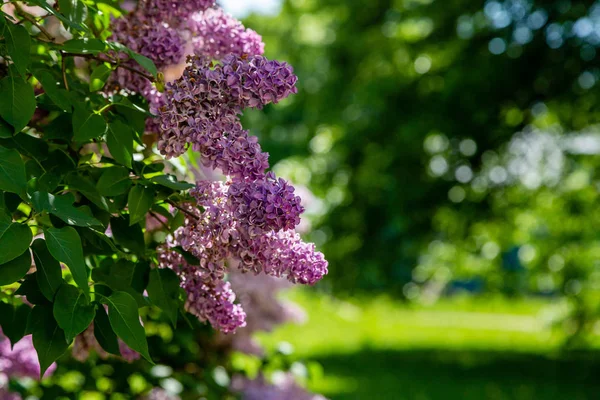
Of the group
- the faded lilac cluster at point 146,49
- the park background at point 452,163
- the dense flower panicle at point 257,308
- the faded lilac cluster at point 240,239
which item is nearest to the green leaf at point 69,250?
the faded lilac cluster at point 240,239

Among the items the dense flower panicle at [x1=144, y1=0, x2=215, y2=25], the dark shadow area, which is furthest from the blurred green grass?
the dense flower panicle at [x1=144, y1=0, x2=215, y2=25]

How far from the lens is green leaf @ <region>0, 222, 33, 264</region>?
1.45 meters

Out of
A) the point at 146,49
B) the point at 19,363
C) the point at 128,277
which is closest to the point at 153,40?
the point at 146,49

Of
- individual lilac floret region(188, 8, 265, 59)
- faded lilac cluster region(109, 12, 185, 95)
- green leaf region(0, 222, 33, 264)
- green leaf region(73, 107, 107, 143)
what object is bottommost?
green leaf region(0, 222, 33, 264)

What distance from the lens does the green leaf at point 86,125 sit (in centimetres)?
173

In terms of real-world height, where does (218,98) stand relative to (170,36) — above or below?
below

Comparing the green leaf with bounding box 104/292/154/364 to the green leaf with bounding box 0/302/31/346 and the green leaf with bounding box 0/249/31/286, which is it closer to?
the green leaf with bounding box 0/249/31/286

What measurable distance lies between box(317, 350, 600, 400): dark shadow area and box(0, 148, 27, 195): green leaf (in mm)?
8540

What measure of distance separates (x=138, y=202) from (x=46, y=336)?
1.12ft

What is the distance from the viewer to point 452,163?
10.8 metres

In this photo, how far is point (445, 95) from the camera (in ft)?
33.4

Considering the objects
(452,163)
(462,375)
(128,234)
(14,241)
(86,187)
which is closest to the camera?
(14,241)

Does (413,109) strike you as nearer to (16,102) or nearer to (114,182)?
(114,182)

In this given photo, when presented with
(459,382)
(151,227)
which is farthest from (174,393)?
(459,382)
